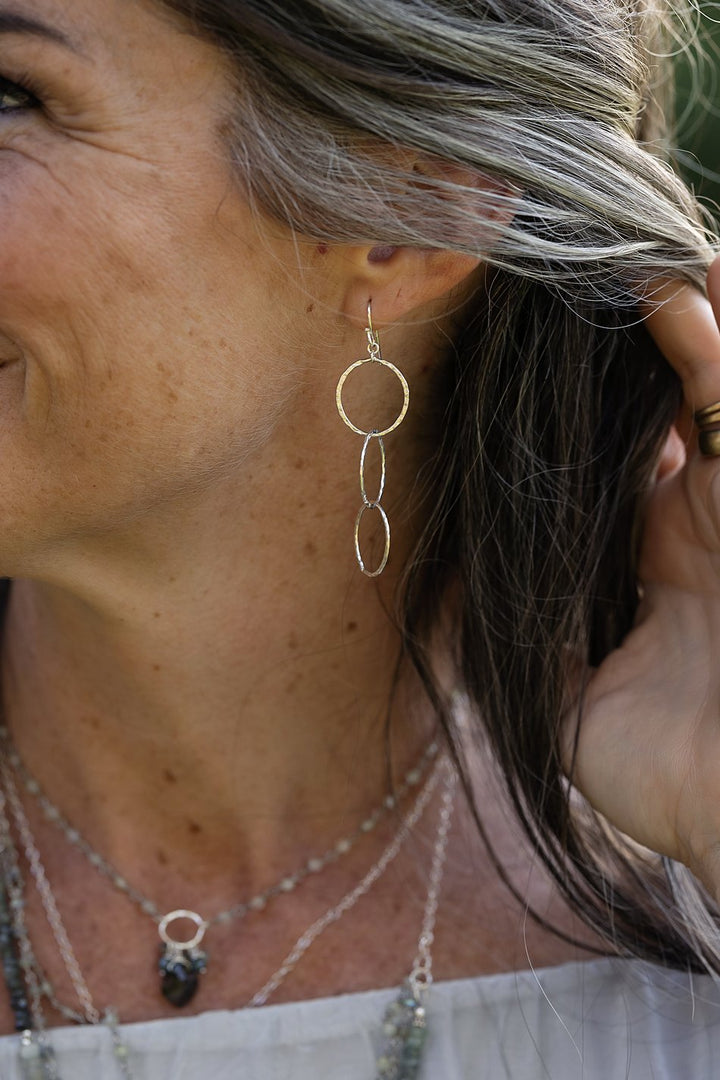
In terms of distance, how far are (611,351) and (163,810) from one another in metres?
0.94

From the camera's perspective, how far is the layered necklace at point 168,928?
5.30ft

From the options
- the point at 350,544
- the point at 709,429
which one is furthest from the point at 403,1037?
the point at 709,429

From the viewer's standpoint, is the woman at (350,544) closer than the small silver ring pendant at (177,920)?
Yes

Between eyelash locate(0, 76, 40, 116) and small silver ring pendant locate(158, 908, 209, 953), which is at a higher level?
eyelash locate(0, 76, 40, 116)

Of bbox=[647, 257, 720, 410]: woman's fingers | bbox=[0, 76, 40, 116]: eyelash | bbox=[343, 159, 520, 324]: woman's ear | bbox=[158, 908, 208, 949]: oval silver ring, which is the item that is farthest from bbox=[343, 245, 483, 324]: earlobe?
bbox=[158, 908, 208, 949]: oval silver ring

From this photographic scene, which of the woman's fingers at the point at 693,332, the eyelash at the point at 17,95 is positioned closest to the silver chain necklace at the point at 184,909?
the woman's fingers at the point at 693,332

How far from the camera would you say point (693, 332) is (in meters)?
1.66

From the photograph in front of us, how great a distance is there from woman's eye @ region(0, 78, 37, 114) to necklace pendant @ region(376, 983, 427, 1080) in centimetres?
123

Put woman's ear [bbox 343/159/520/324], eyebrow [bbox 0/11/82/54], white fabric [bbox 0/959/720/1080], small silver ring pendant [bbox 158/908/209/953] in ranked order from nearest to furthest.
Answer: eyebrow [bbox 0/11/82/54], woman's ear [bbox 343/159/520/324], white fabric [bbox 0/959/720/1080], small silver ring pendant [bbox 158/908/209/953]

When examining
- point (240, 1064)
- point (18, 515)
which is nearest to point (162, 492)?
point (18, 515)

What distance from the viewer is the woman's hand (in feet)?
5.03

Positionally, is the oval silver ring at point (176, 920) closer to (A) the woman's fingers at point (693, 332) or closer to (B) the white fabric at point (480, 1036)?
(B) the white fabric at point (480, 1036)

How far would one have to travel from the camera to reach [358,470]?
1691 mm

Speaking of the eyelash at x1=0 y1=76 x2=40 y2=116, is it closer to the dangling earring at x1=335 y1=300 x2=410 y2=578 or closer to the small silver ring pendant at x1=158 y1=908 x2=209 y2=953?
the dangling earring at x1=335 y1=300 x2=410 y2=578
